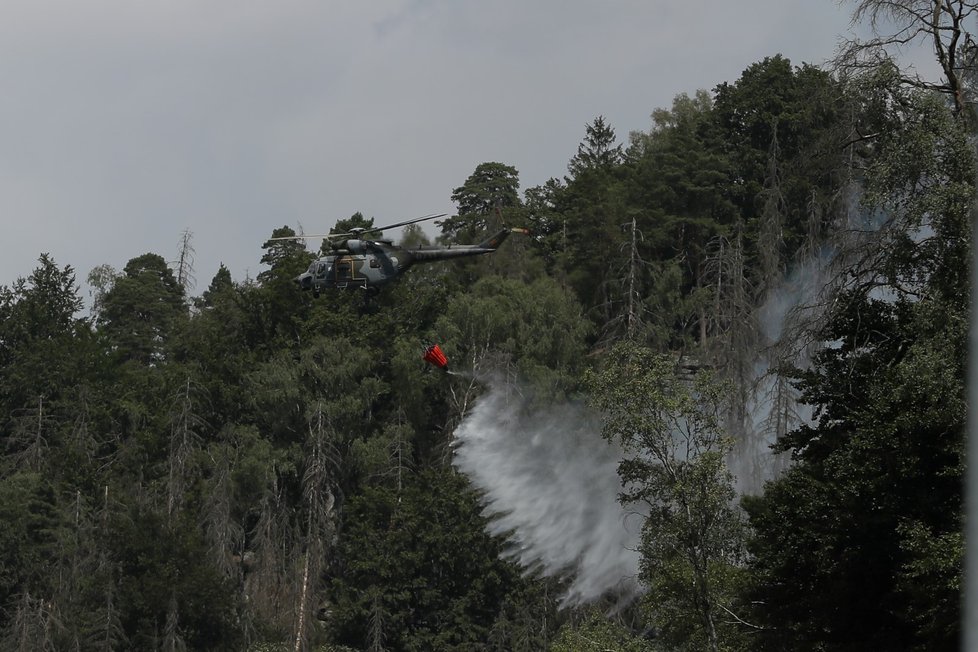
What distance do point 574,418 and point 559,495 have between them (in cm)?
766

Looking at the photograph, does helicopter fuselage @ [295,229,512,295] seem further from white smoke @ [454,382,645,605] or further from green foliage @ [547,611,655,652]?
green foliage @ [547,611,655,652]

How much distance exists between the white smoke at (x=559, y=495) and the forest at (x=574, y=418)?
0.43ft

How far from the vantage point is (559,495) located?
47.8m

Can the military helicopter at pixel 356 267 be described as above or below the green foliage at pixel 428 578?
above

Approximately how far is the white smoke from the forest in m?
0.13

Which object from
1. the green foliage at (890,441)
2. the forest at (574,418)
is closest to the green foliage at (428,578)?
the forest at (574,418)

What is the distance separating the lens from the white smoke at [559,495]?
153 ft

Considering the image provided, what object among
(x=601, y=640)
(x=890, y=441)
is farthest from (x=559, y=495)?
(x=890, y=441)

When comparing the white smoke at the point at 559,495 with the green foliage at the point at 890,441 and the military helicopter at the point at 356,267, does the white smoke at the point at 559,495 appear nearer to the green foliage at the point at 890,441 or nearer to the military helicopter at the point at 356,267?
the military helicopter at the point at 356,267

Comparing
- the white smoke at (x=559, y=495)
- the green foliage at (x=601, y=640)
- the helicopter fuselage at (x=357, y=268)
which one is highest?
the helicopter fuselage at (x=357, y=268)

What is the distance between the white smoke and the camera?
153ft

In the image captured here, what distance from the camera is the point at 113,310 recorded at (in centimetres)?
9525

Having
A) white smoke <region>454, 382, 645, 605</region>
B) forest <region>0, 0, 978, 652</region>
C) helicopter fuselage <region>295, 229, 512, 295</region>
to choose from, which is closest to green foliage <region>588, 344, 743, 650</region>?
forest <region>0, 0, 978, 652</region>

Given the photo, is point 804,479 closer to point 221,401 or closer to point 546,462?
point 546,462
